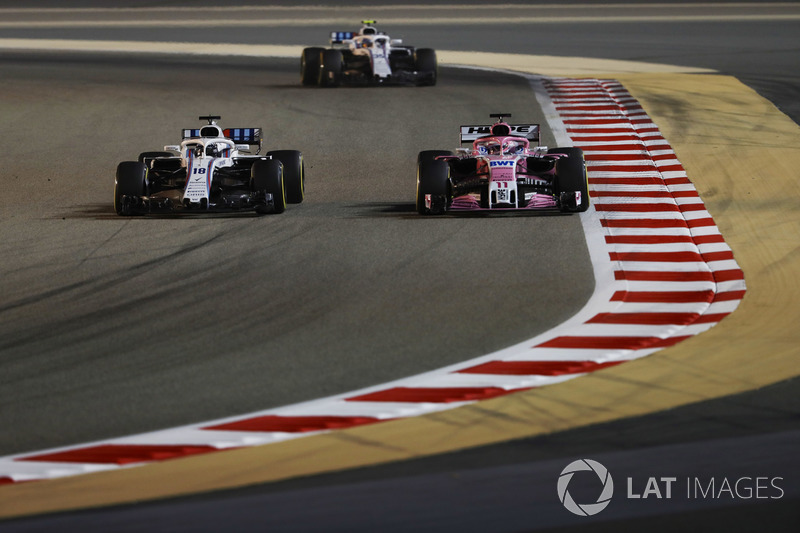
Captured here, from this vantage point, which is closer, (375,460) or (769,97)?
(375,460)

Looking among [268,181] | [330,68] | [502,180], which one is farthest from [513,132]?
[330,68]

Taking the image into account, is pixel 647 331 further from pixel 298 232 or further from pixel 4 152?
pixel 4 152

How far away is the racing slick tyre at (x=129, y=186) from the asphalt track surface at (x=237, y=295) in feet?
0.91

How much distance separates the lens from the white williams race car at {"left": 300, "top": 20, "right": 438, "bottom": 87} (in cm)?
2808

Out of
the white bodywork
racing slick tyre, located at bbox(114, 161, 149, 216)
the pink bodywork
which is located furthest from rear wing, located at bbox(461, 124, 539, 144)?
racing slick tyre, located at bbox(114, 161, 149, 216)

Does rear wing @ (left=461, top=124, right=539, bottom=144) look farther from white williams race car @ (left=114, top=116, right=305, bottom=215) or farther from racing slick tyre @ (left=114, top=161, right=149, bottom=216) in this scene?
racing slick tyre @ (left=114, top=161, right=149, bottom=216)

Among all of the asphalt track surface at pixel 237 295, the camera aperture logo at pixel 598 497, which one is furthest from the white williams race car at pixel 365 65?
the camera aperture logo at pixel 598 497

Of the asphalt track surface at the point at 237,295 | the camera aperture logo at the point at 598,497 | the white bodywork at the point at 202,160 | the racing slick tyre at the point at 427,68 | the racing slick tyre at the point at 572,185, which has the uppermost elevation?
the racing slick tyre at the point at 427,68

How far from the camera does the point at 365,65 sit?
92.7ft

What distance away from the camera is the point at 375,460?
26.0ft

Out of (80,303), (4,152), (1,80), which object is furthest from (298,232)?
(1,80)

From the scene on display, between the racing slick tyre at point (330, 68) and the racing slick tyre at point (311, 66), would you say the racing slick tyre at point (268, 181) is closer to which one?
the racing slick tyre at point (330, 68)

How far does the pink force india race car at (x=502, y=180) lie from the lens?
50.4ft

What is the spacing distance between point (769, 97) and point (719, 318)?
51.6 feet
